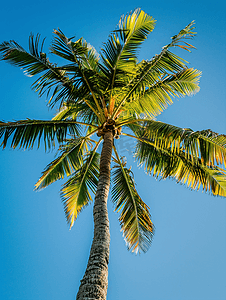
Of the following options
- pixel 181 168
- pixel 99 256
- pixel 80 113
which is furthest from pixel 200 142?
pixel 80 113

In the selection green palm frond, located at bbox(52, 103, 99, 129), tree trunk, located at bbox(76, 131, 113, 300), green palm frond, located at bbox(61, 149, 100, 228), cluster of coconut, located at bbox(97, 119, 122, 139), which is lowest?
tree trunk, located at bbox(76, 131, 113, 300)

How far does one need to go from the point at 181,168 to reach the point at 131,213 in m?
1.93

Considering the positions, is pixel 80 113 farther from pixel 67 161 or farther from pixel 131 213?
pixel 131 213

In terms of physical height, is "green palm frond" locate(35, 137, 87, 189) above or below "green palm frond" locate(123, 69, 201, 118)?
below

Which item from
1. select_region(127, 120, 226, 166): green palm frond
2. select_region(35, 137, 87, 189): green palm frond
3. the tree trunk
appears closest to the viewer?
the tree trunk

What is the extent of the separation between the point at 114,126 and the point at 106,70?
1.50 meters

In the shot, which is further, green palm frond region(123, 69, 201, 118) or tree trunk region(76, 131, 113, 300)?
green palm frond region(123, 69, 201, 118)

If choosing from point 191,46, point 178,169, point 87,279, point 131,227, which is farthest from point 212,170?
point 87,279

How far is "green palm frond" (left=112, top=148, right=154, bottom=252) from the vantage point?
6.07 m

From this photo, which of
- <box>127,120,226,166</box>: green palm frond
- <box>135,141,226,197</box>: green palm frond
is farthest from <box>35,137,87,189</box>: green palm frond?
<box>127,120,226,166</box>: green palm frond

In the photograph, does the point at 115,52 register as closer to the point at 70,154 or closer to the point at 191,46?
the point at 191,46

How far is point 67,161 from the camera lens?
7.62 m

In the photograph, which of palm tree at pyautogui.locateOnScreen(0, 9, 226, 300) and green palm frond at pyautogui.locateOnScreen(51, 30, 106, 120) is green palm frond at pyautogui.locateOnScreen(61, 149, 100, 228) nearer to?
palm tree at pyautogui.locateOnScreen(0, 9, 226, 300)

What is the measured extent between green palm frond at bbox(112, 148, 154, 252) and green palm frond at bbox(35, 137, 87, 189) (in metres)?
1.49
